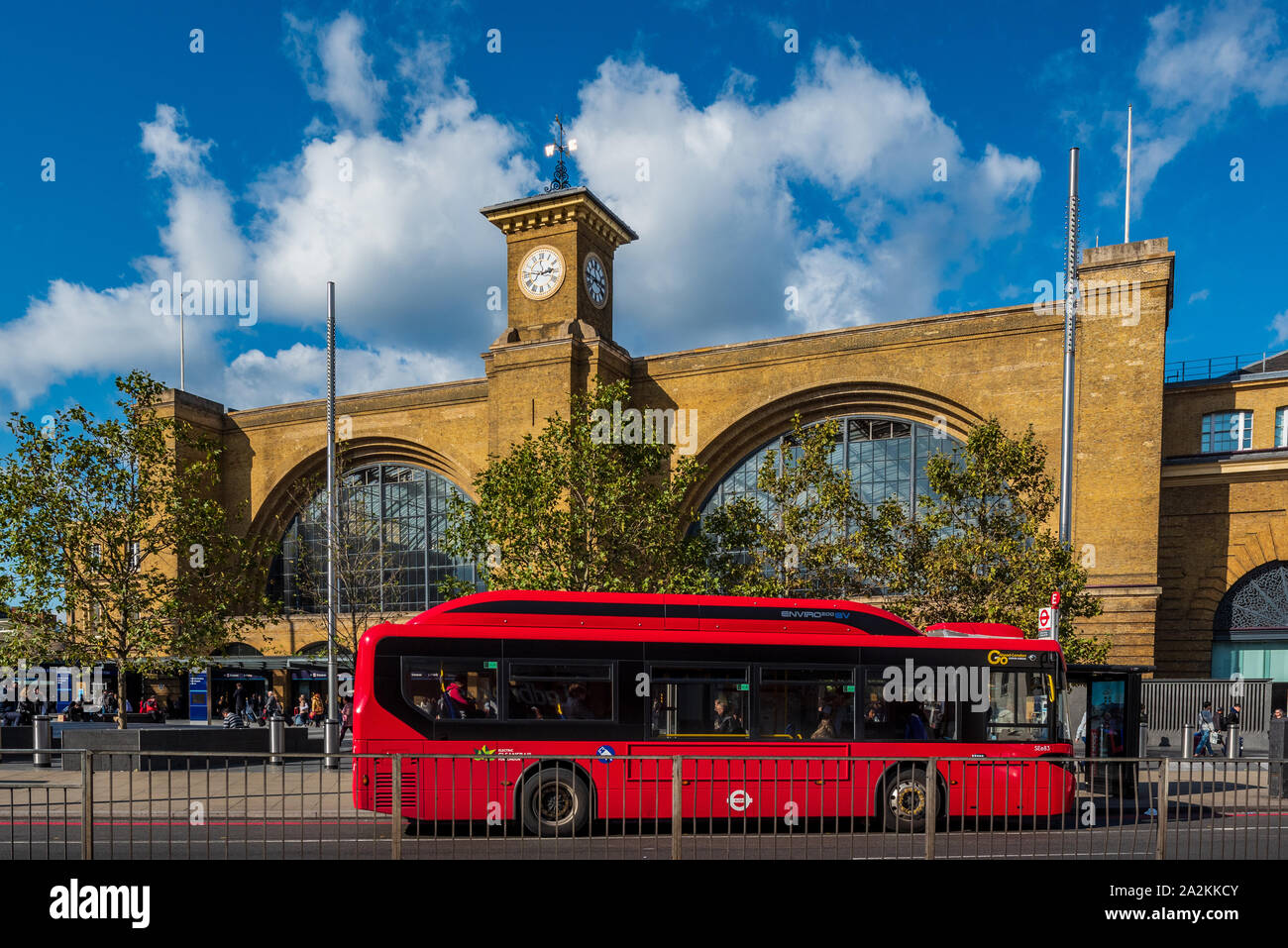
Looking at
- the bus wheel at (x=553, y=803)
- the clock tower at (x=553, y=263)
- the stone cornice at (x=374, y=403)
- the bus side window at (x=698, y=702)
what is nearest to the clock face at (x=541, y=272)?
the clock tower at (x=553, y=263)

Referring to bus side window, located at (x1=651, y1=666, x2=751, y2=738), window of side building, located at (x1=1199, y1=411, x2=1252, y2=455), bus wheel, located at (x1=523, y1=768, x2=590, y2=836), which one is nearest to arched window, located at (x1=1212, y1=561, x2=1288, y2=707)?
window of side building, located at (x1=1199, y1=411, x2=1252, y2=455)

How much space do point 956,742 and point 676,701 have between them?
137 inches

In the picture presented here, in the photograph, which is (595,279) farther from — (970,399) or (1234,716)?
(1234,716)

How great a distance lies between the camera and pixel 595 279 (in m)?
30.8

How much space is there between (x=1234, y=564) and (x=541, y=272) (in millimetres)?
21340

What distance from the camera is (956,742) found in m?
11.4

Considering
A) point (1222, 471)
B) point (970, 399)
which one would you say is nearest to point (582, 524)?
point (970, 399)

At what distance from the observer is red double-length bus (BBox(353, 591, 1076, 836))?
35.5 feet

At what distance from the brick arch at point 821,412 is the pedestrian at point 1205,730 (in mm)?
8680

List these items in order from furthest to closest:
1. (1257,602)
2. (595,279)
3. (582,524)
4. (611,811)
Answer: (595,279) → (1257,602) → (582,524) → (611,811)

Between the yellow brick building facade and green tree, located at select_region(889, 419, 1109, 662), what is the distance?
5.39 metres

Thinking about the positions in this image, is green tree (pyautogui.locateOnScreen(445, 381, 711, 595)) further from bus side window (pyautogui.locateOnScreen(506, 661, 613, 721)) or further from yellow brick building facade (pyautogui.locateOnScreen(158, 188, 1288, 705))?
bus side window (pyautogui.locateOnScreen(506, 661, 613, 721))

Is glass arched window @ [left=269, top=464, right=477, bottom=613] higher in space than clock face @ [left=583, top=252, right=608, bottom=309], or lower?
lower
